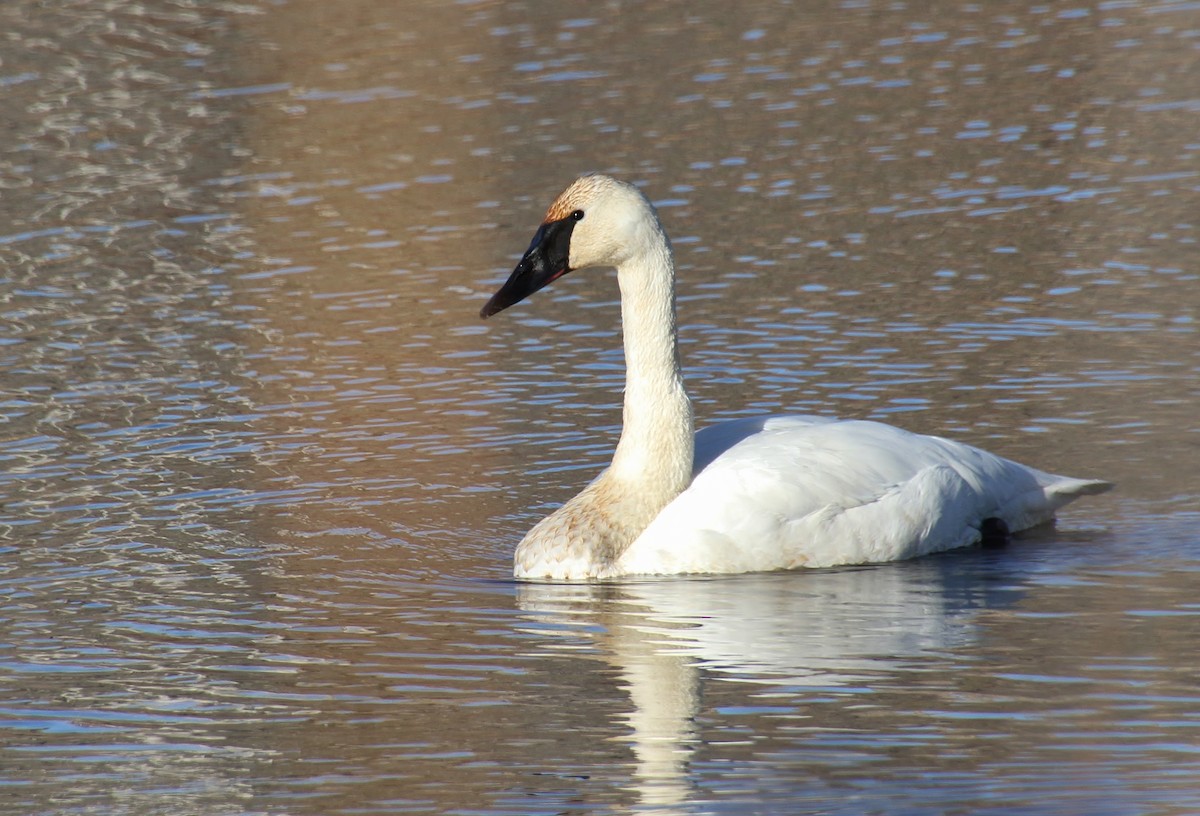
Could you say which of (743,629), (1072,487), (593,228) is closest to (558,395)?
(593,228)

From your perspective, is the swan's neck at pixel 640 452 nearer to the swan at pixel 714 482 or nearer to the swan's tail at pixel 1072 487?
the swan at pixel 714 482

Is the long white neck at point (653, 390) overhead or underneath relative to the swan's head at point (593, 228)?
underneath

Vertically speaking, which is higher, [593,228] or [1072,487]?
[593,228]

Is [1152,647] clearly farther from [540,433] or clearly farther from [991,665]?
[540,433]

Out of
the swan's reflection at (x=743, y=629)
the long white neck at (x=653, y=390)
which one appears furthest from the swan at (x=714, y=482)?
the swan's reflection at (x=743, y=629)

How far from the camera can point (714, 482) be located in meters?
9.38

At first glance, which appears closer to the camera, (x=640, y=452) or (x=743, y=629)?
(x=743, y=629)

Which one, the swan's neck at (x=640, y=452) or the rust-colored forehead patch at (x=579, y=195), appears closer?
the swan's neck at (x=640, y=452)

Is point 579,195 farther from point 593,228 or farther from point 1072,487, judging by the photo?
point 1072,487

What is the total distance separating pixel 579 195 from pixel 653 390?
980mm

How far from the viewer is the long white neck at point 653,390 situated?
9.64 m

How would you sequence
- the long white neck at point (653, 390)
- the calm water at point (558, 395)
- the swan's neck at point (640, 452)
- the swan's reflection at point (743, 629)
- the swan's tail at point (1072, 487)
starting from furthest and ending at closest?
the swan's tail at point (1072, 487) → the long white neck at point (653, 390) → the swan's neck at point (640, 452) → the swan's reflection at point (743, 629) → the calm water at point (558, 395)

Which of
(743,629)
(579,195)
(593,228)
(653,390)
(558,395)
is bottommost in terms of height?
(743,629)

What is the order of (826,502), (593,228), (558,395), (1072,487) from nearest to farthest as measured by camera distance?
(826,502)
(593,228)
(1072,487)
(558,395)
